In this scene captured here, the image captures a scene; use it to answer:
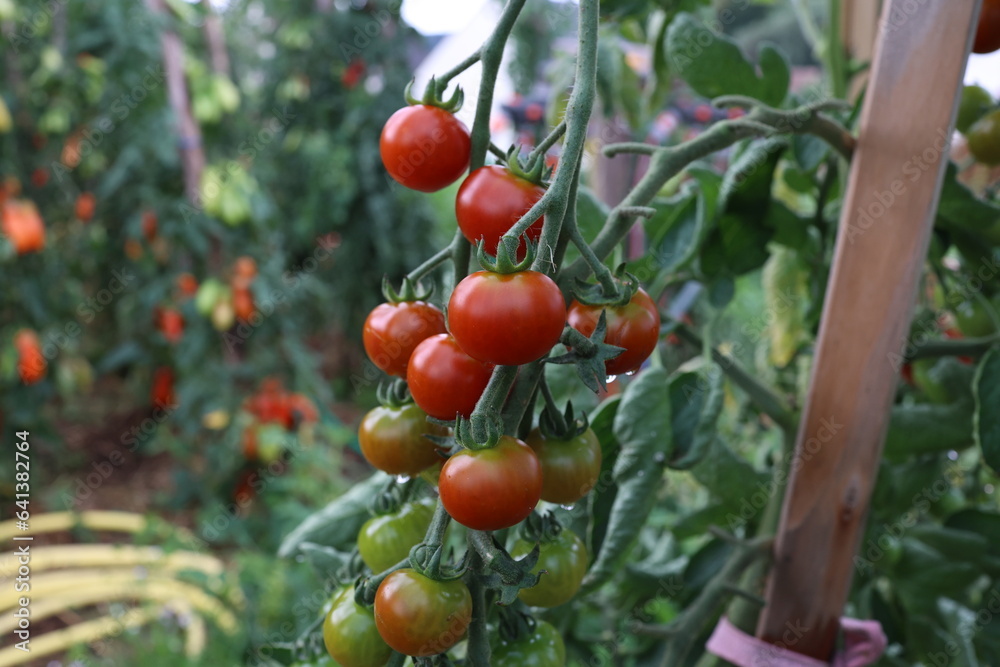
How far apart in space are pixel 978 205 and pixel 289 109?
2.97 meters

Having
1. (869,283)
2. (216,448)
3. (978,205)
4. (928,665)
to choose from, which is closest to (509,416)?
(869,283)

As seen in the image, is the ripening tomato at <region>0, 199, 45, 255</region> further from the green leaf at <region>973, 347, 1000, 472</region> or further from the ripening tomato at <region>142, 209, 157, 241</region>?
the green leaf at <region>973, 347, 1000, 472</region>

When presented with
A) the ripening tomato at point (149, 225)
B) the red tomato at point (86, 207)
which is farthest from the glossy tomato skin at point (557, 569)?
the red tomato at point (86, 207)

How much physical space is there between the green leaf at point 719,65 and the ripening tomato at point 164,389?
100 inches

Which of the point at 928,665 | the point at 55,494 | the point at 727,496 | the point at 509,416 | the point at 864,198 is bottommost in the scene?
the point at 55,494

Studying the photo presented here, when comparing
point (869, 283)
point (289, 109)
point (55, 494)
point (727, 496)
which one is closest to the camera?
point (869, 283)

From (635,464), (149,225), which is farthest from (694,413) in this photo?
(149,225)

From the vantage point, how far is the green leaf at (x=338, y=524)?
0.61m

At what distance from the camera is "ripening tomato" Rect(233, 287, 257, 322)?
2480mm

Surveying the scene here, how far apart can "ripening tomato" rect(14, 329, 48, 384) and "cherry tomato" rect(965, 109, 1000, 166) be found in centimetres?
275

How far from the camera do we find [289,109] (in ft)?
10.5

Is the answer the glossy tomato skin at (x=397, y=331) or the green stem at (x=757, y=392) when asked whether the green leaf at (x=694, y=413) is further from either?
the glossy tomato skin at (x=397, y=331)

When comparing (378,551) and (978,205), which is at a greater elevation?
(978,205)

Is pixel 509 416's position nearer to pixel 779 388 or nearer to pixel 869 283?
pixel 869 283
